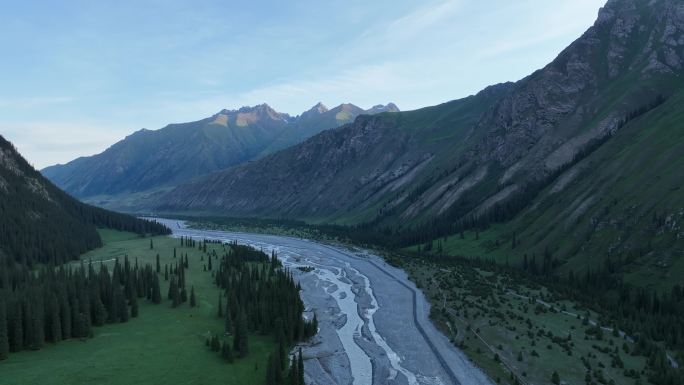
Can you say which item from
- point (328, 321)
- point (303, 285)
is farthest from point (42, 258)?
point (328, 321)

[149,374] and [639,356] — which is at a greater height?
[149,374]

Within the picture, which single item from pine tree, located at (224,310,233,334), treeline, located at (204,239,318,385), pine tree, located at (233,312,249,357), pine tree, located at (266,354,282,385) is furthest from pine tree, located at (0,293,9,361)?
pine tree, located at (266,354,282,385)

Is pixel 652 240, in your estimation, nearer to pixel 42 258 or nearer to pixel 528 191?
pixel 528 191

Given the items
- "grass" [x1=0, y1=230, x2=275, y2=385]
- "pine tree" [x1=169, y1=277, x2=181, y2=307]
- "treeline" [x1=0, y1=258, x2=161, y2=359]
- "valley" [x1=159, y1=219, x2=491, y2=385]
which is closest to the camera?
"grass" [x1=0, y1=230, x2=275, y2=385]

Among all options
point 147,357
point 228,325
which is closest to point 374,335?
point 228,325

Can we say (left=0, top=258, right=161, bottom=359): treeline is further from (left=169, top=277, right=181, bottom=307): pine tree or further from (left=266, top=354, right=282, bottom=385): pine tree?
(left=266, top=354, right=282, bottom=385): pine tree

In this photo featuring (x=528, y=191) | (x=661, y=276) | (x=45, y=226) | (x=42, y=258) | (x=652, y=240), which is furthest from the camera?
(x=528, y=191)
